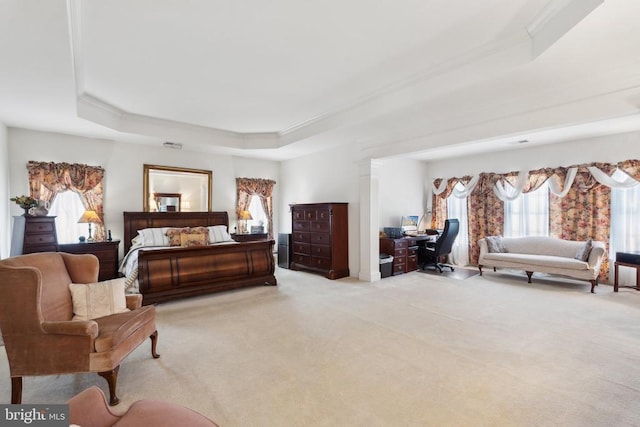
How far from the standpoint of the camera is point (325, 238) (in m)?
5.98

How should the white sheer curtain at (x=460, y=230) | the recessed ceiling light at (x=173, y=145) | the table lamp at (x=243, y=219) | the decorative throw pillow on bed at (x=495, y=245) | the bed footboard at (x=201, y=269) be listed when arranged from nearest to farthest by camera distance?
the bed footboard at (x=201, y=269) → the recessed ceiling light at (x=173, y=145) → the decorative throw pillow on bed at (x=495, y=245) → the table lamp at (x=243, y=219) → the white sheer curtain at (x=460, y=230)

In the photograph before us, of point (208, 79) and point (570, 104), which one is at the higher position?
point (208, 79)

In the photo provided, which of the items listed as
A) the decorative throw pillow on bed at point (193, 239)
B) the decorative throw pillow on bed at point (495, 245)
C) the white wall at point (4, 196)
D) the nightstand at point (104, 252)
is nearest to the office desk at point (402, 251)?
the decorative throw pillow on bed at point (495, 245)

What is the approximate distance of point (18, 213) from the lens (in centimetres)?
495

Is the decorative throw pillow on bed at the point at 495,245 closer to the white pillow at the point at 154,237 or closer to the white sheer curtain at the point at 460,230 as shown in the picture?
the white sheer curtain at the point at 460,230

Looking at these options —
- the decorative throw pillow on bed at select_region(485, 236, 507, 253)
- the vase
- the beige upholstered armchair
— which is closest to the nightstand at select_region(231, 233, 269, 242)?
the vase

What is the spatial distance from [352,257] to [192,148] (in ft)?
13.1

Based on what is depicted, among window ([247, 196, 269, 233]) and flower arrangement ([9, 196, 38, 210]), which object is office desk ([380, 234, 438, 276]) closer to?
window ([247, 196, 269, 233])

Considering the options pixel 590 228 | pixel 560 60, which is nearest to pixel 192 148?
pixel 560 60

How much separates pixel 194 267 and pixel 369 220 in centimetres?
311

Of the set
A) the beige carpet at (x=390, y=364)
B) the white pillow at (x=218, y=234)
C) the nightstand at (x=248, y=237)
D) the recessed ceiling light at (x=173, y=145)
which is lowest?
the beige carpet at (x=390, y=364)

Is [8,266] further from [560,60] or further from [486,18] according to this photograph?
[560,60]

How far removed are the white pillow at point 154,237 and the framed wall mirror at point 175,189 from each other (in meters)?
0.62

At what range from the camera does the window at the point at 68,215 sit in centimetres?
525
